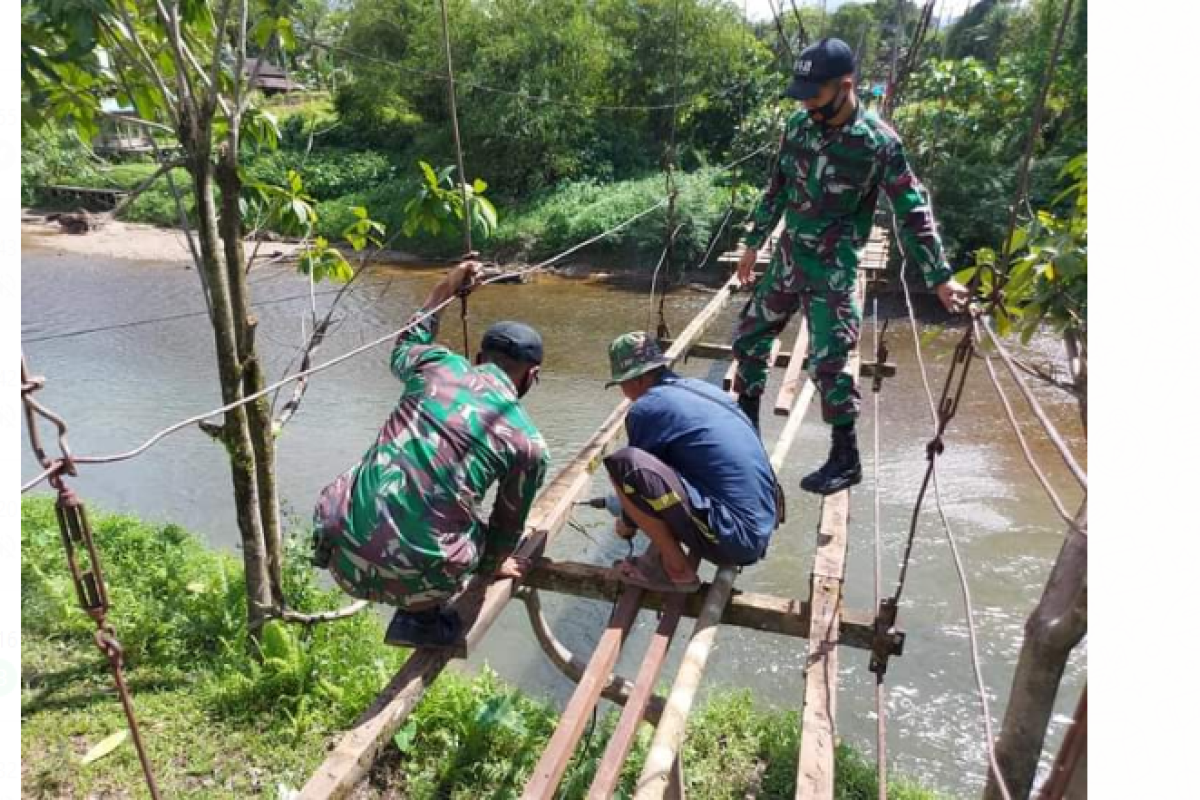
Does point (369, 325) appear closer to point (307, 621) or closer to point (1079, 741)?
point (307, 621)

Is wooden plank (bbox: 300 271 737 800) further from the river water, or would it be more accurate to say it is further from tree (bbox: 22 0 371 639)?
the river water

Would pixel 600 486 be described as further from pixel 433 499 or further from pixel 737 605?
pixel 433 499

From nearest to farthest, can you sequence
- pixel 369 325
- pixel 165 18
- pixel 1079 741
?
Answer: 1. pixel 1079 741
2. pixel 165 18
3. pixel 369 325

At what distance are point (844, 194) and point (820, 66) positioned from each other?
0.49m

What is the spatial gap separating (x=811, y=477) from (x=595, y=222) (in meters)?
15.3

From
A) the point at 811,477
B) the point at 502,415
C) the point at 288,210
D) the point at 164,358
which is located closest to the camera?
the point at 502,415

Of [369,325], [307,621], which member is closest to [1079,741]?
[307,621]

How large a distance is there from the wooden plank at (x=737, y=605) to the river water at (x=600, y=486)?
7.18 feet

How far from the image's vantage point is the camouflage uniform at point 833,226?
3.01m

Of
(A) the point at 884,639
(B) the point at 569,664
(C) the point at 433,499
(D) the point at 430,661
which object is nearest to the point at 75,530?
(C) the point at 433,499

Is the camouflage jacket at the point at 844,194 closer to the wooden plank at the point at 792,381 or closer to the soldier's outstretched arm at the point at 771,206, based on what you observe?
the soldier's outstretched arm at the point at 771,206

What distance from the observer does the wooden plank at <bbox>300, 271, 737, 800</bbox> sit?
191 centimetres

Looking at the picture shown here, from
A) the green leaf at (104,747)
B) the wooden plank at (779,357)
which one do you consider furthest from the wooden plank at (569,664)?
the wooden plank at (779,357)

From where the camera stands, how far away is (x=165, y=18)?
2.89m
